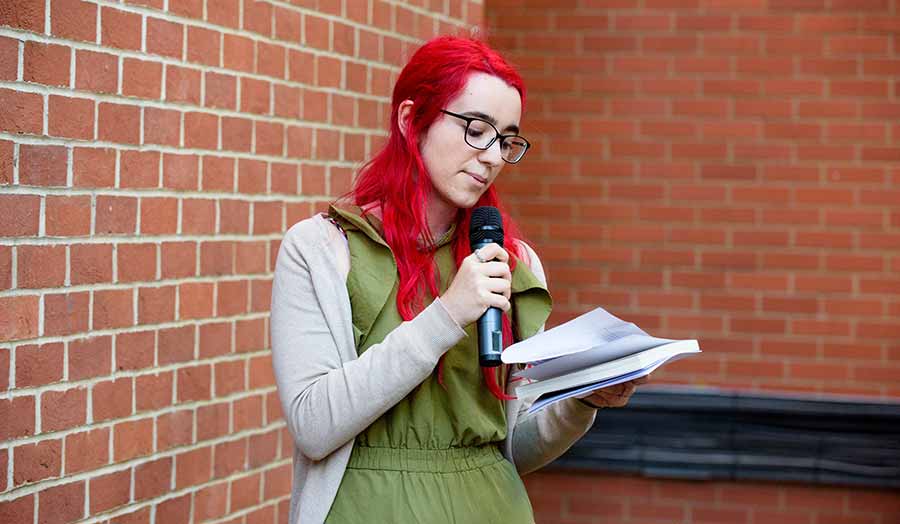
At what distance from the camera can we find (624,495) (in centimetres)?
666

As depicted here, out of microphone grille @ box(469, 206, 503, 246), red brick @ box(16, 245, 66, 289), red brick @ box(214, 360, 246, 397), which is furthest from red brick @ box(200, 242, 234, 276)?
microphone grille @ box(469, 206, 503, 246)

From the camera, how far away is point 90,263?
356 centimetres

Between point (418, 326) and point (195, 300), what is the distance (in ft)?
5.64

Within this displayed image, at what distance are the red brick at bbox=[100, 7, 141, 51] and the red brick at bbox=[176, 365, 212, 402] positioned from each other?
3.05ft

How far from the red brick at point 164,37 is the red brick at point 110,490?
1.14m

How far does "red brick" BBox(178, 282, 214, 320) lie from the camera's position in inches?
158

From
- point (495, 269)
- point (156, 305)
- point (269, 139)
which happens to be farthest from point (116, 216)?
point (495, 269)

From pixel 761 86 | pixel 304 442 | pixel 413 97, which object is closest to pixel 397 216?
pixel 413 97

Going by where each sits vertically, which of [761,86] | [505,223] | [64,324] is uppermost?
[761,86]

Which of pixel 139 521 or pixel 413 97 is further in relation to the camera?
pixel 139 521

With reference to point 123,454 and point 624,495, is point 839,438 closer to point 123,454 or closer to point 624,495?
point 624,495

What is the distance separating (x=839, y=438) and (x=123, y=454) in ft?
12.7

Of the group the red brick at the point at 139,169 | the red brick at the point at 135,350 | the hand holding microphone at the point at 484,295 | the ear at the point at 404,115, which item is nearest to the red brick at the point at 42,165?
the red brick at the point at 139,169

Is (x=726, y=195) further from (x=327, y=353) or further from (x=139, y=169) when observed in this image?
(x=327, y=353)
